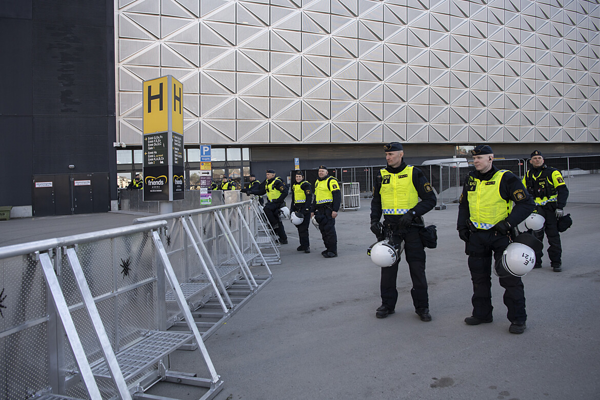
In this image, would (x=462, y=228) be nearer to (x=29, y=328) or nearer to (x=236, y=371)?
(x=236, y=371)

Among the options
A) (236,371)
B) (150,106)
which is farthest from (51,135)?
(236,371)

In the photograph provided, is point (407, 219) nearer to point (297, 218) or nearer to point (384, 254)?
point (384, 254)

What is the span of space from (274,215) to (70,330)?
897 cm

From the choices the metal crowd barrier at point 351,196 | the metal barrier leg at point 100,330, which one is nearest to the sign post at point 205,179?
the metal crowd barrier at point 351,196

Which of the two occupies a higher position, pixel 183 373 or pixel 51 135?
pixel 51 135

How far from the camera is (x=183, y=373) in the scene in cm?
366

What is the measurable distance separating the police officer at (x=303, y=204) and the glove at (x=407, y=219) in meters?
5.16

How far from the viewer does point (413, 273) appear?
4.94m

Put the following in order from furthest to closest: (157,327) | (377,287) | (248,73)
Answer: (248,73), (377,287), (157,327)

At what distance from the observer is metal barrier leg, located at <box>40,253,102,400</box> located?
240cm

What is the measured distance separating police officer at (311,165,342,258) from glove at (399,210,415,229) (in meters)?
4.29

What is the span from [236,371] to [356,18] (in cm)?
3340

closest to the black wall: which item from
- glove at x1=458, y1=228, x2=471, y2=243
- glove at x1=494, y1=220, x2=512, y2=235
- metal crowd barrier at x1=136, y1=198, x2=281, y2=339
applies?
metal crowd barrier at x1=136, y1=198, x2=281, y2=339

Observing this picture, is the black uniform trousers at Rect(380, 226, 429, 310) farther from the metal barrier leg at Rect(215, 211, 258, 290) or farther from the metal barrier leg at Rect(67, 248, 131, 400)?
the metal barrier leg at Rect(67, 248, 131, 400)
